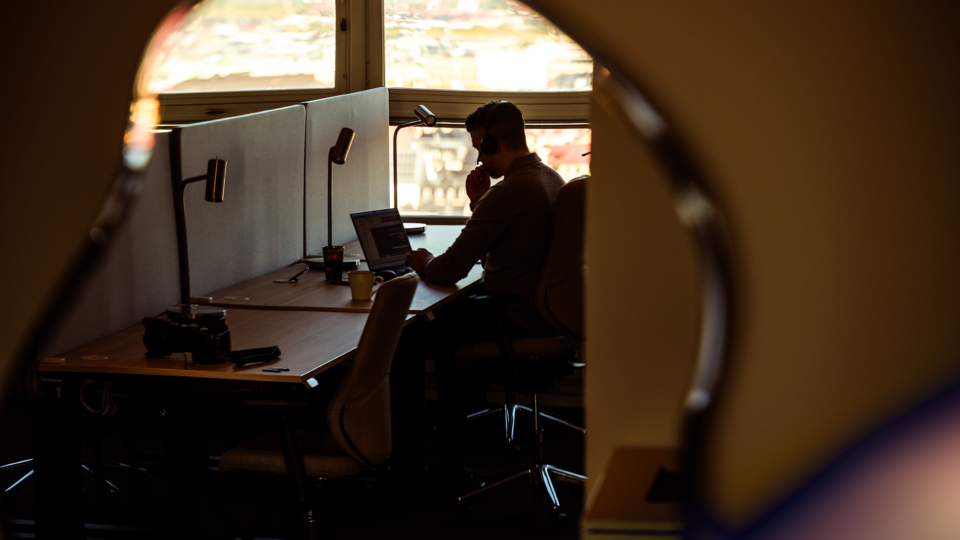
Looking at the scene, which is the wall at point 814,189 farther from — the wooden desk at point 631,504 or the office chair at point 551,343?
the office chair at point 551,343

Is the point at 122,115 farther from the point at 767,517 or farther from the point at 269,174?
the point at 269,174

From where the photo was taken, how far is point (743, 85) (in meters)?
0.78

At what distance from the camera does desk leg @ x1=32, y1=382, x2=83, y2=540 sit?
81.4 inches

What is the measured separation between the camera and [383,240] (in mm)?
3031

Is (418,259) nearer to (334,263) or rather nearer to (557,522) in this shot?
(334,263)

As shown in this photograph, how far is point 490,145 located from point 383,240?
20.4 inches

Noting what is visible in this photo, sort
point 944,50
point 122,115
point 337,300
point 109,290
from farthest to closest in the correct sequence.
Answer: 1. point 337,300
2. point 109,290
3. point 122,115
4. point 944,50

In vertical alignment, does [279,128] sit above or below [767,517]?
above

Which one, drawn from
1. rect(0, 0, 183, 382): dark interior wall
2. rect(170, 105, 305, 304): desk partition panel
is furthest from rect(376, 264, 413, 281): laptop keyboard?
rect(0, 0, 183, 382): dark interior wall

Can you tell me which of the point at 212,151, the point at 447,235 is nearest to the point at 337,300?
the point at 212,151

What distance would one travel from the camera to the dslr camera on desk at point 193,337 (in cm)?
195

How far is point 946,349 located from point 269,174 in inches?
102

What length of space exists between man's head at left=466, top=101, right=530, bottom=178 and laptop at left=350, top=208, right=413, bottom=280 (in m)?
0.43

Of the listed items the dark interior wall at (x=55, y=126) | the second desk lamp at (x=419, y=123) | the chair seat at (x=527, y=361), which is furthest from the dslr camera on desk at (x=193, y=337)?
the second desk lamp at (x=419, y=123)
